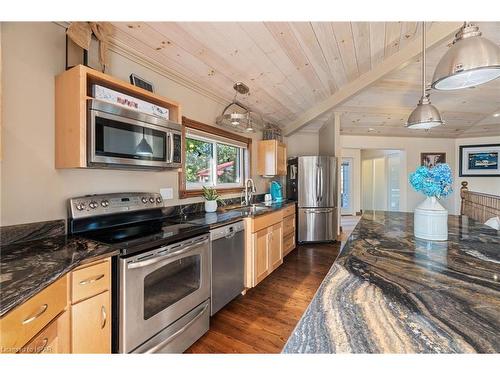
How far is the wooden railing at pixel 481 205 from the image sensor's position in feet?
11.0

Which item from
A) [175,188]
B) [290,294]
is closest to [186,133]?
[175,188]

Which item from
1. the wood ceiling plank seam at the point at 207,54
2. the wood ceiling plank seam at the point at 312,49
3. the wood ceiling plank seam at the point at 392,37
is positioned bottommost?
the wood ceiling plank seam at the point at 207,54

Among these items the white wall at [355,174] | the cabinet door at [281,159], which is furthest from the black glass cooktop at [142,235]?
the white wall at [355,174]

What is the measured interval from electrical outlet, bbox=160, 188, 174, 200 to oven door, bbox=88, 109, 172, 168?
45cm

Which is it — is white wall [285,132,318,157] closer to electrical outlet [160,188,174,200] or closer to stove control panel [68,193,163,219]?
electrical outlet [160,188,174,200]

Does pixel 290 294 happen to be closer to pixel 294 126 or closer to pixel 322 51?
pixel 322 51

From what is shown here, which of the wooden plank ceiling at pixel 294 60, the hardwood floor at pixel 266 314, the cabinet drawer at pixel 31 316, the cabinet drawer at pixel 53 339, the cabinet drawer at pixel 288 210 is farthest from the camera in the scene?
the cabinet drawer at pixel 288 210

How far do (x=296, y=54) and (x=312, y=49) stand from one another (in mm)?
170

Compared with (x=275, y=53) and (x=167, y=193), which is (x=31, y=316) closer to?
(x=167, y=193)

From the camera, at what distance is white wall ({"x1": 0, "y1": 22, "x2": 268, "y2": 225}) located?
50.0 inches

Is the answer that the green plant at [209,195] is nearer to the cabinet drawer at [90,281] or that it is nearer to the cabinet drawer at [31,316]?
the cabinet drawer at [90,281]

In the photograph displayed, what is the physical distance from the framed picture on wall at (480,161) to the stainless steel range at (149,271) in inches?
263

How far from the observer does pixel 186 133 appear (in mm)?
2586
